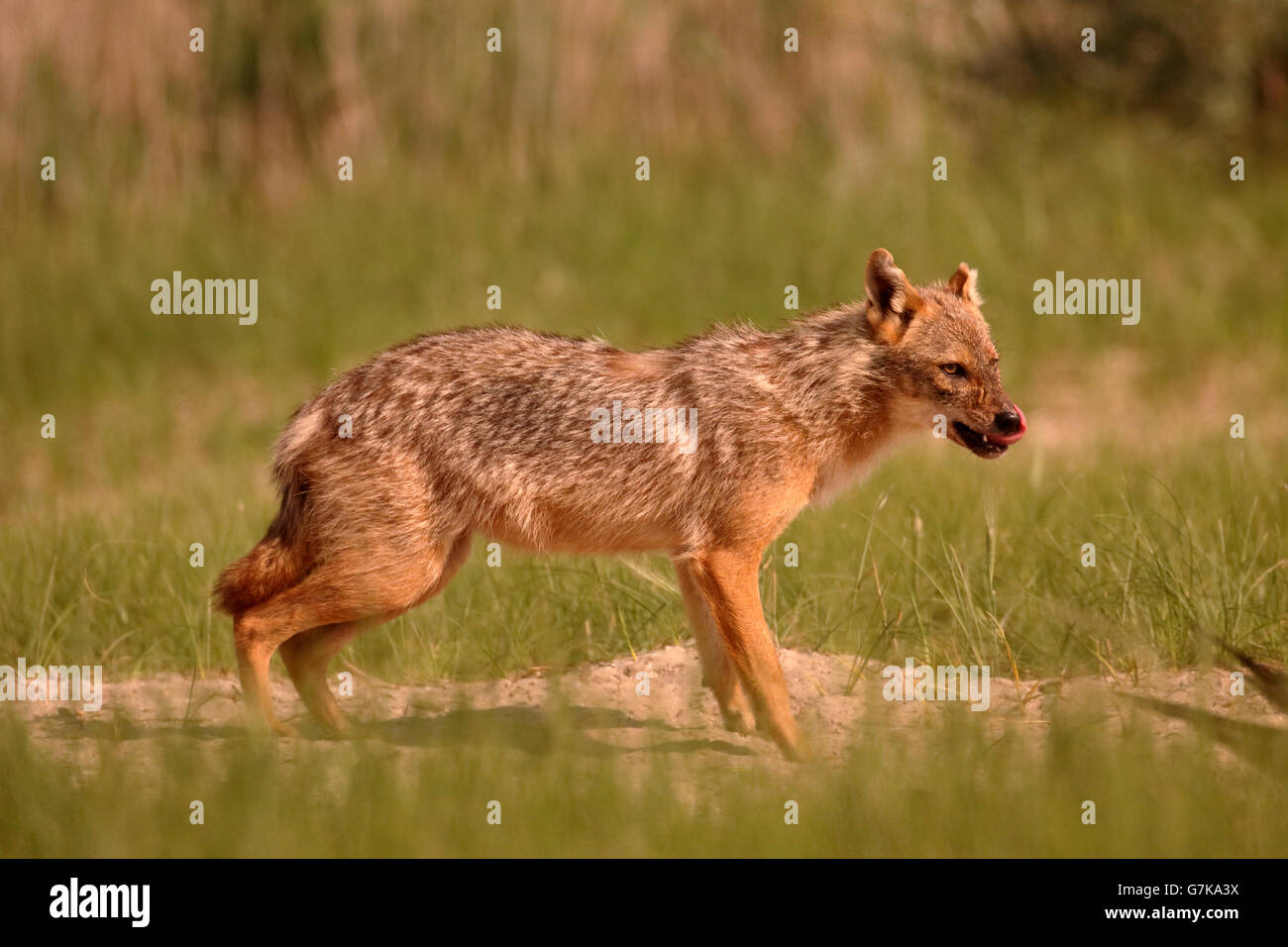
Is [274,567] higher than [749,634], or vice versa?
[274,567]

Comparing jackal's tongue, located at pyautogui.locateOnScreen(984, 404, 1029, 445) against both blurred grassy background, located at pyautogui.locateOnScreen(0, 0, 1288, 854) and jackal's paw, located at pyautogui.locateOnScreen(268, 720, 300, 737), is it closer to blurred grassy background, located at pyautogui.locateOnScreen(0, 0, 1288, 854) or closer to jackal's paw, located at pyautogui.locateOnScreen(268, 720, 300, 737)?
blurred grassy background, located at pyautogui.locateOnScreen(0, 0, 1288, 854)

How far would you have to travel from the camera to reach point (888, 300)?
695 cm

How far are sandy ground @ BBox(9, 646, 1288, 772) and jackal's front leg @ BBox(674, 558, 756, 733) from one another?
93 millimetres

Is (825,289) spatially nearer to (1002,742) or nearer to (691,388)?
(691,388)

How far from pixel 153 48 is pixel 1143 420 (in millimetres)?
10462

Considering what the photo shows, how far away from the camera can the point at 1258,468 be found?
940 cm

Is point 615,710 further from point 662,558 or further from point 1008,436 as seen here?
point 1008,436

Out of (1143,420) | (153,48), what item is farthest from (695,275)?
(153,48)

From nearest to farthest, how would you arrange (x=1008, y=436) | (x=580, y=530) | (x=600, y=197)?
(x=1008, y=436), (x=580, y=530), (x=600, y=197)

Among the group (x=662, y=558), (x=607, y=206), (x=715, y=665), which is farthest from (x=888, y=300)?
(x=607, y=206)

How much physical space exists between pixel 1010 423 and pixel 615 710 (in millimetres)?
2131

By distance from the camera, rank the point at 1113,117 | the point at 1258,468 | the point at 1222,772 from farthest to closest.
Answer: the point at 1113,117
the point at 1258,468
the point at 1222,772

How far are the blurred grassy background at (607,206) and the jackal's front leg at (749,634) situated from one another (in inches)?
98.9

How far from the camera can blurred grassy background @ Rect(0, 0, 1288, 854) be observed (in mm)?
13109
